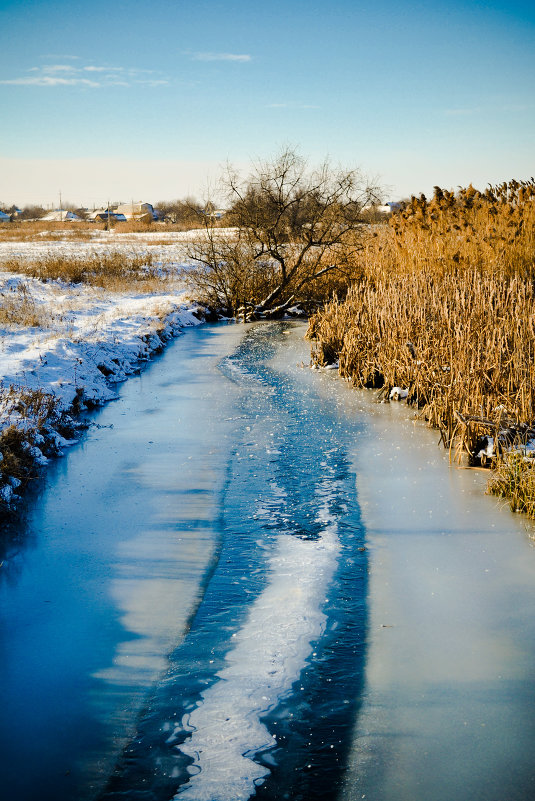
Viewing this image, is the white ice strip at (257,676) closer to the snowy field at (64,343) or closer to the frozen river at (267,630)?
the frozen river at (267,630)

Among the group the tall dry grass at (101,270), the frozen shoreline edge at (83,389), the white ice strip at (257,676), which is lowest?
the white ice strip at (257,676)

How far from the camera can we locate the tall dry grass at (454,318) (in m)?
6.97

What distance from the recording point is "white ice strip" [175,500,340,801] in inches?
111

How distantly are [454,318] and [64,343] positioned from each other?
6.88 m

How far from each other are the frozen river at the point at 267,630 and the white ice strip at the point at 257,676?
12 millimetres

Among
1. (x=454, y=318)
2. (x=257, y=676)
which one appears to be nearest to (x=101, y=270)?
(x=454, y=318)

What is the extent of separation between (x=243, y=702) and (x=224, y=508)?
2.50 meters

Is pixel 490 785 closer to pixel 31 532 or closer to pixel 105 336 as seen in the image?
pixel 31 532

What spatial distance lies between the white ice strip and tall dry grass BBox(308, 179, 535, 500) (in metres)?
2.91

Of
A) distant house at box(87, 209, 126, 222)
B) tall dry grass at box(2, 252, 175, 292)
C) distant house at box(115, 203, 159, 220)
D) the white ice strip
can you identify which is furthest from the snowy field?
distant house at box(115, 203, 159, 220)

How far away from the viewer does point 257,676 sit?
346 cm

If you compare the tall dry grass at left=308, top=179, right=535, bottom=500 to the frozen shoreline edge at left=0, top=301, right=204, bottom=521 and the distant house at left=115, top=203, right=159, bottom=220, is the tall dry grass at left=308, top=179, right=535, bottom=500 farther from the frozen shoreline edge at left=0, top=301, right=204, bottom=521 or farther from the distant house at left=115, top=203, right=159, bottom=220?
the distant house at left=115, top=203, right=159, bottom=220

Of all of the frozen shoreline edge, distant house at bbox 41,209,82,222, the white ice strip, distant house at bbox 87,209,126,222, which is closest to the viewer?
the white ice strip

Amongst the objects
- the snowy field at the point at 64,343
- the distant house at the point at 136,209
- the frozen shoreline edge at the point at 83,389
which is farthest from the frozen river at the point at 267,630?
the distant house at the point at 136,209
